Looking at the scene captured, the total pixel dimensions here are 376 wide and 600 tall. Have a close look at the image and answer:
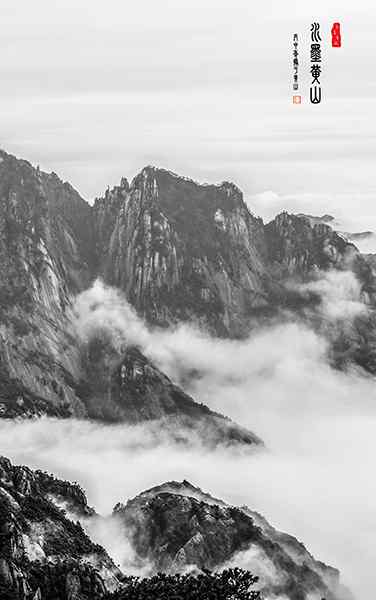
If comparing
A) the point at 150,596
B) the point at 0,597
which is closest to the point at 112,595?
the point at 150,596

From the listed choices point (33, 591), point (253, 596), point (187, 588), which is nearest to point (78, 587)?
point (33, 591)

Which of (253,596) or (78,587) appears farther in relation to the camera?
(78,587)

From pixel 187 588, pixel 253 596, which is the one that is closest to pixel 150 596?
pixel 187 588

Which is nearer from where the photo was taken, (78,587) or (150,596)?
(150,596)

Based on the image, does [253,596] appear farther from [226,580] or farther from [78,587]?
[78,587]

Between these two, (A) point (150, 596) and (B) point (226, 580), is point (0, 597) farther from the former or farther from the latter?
(B) point (226, 580)
